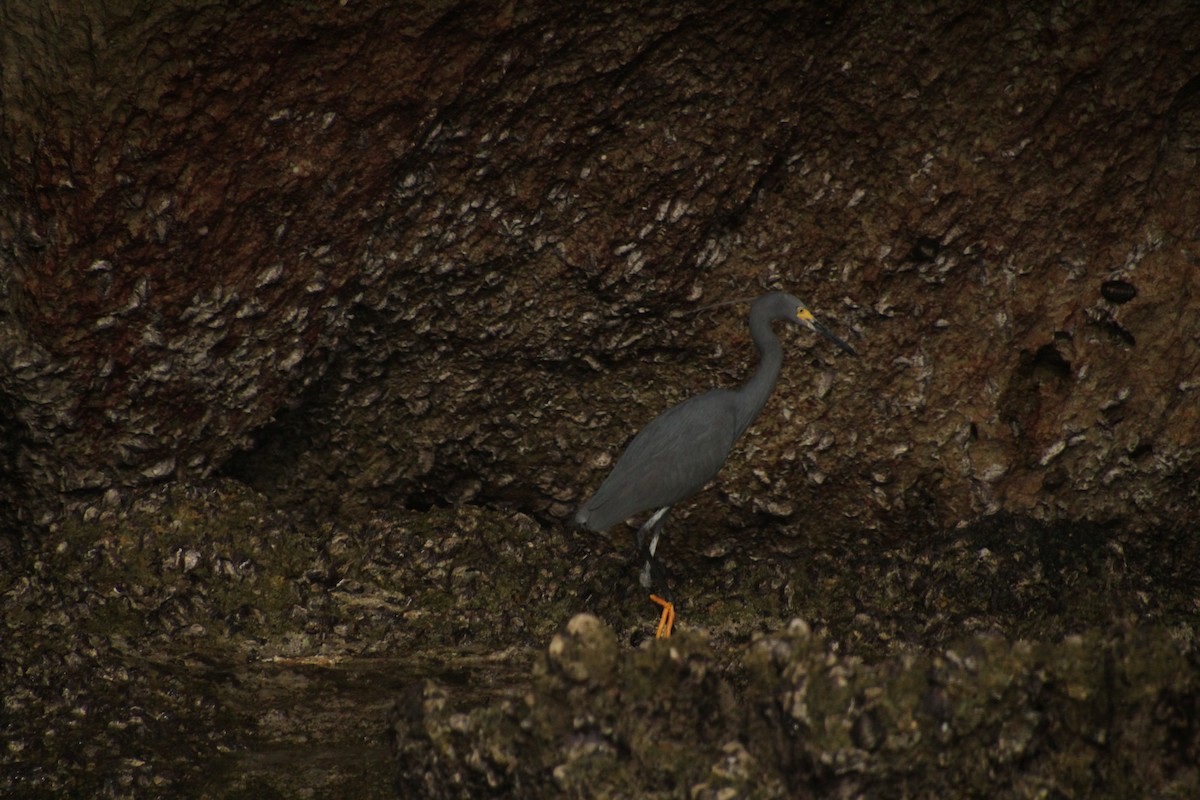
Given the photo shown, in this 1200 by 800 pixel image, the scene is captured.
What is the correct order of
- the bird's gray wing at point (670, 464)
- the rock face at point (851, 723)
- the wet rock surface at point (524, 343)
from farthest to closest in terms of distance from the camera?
the bird's gray wing at point (670, 464) < the wet rock surface at point (524, 343) < the rock face at point (851, 723)

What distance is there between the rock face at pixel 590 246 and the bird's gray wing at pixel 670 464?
0.64m

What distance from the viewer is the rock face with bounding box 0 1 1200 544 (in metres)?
5.85

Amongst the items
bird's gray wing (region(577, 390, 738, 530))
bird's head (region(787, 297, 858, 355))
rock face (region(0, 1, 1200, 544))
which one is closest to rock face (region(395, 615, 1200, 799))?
bird's gray wing (region(577, 390, 738, 530))

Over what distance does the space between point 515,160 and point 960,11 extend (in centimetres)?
214

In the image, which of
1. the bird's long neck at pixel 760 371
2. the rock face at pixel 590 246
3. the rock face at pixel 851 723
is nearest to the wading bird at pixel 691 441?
the bird's long neck at pixel 760 371

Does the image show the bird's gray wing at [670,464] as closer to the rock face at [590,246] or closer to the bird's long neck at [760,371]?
the bird's long neck at [760,371]

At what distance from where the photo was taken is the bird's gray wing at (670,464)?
6.50 meters

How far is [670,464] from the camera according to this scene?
649 cm

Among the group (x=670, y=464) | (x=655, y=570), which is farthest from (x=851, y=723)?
(x=655, y=570)

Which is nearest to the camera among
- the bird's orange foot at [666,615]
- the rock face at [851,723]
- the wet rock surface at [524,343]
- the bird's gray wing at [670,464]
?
the rock face at [851,723]

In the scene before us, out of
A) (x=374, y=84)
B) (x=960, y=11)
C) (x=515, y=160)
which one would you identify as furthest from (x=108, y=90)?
A: (x=960, y=11)

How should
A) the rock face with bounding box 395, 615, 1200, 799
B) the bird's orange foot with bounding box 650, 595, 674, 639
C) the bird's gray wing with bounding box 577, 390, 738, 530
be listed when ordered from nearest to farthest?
the rock face with bounding box 395, 615, 1200, 799 → the bird's gray wing with bounding box 577, 390, 738, 530 → the bird's orange foot with bounding box 650, 595, 674, 639

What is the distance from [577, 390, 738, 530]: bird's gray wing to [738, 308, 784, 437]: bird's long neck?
0.09 metres

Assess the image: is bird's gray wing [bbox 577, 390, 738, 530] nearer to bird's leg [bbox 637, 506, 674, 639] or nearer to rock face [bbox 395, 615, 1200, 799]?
bird's leg [bbox 637, 506, 674, 639]
